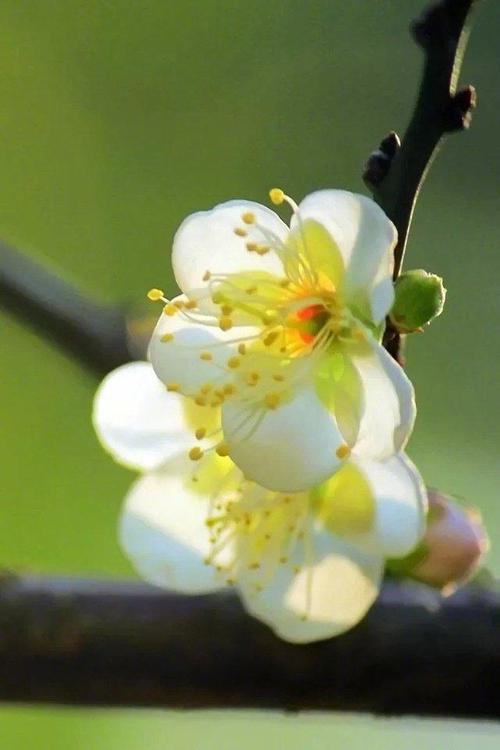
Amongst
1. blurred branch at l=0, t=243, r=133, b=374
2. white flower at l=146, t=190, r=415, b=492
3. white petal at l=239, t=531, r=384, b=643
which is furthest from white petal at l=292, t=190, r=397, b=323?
blurred branch at l=0, t=243, r=133, b=374

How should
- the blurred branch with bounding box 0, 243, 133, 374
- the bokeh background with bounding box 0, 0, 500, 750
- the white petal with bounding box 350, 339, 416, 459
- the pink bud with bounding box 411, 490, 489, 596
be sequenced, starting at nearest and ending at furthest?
the white petal with bounding box 350, 339, 416, 459, the pink bud with bounding box 411, 490, 489, 596, the blurred branch with bounding box 0, 243, 133, 374, the bokeh background with bounding box 0, 0, 500, 750

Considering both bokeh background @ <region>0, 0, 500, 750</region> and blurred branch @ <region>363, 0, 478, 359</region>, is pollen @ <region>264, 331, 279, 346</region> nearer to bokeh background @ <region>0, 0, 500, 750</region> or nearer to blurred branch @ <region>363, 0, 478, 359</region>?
blurred branch @ <region>363, 0, 478, 359</region>

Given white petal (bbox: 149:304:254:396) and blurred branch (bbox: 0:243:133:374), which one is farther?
blurred branch (bbox: 0:243:133:374)

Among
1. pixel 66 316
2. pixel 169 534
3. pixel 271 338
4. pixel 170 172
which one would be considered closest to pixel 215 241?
pixel 271 338

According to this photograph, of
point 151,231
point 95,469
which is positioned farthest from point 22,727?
point 151,231

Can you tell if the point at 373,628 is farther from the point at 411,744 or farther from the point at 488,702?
the point at 411,744

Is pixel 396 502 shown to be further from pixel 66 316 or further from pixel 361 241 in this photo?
pixel 66 316
